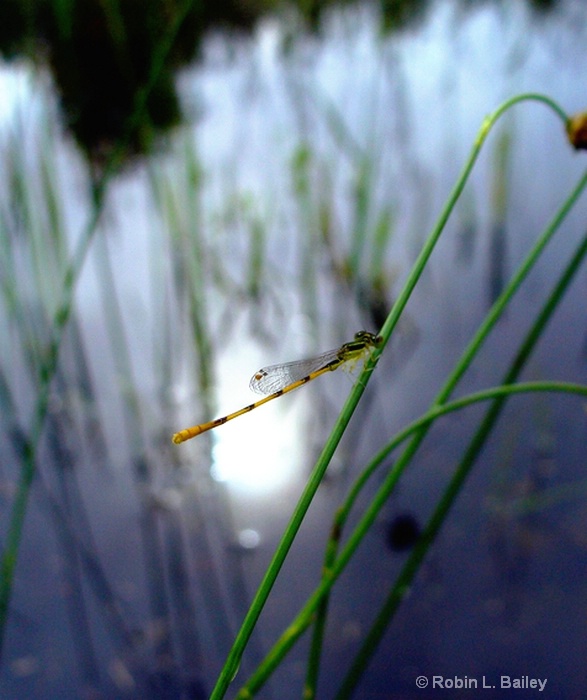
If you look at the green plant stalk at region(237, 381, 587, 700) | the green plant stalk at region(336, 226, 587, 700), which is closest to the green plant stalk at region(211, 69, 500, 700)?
the green plant stalk at region(237, 381, 587, 700)

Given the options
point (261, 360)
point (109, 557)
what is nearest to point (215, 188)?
point (261, 360)

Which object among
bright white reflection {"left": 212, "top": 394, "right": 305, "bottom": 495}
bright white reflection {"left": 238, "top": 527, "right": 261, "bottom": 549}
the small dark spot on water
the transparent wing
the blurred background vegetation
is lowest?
the small dark spot on water

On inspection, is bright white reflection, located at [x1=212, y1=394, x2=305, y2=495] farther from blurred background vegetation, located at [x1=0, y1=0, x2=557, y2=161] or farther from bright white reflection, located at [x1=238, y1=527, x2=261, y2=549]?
blurred background vegetation, located at [x1=0, y1=0, x2=557, y2=161]

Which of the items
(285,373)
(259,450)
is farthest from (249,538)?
(285,373)

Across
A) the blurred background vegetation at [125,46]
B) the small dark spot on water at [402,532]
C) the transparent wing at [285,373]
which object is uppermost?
the blurred background vegetation at [125,46]

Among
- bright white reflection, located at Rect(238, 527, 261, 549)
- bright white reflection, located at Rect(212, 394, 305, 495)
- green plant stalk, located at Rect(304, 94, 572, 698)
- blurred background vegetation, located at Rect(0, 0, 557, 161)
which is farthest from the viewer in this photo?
blurred background vegetation, located at Rect(0, 0, 557, 161)

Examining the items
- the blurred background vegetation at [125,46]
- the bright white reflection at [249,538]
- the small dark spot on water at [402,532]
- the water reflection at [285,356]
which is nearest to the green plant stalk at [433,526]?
the water reflection at [285,356]

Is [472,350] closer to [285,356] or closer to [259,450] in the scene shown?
[259,450]

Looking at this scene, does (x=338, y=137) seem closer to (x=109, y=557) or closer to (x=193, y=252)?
(x=193, y=252)

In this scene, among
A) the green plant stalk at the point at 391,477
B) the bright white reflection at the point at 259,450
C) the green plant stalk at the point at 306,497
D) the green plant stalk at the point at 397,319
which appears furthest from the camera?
the bright white reflection at the point at 259,450

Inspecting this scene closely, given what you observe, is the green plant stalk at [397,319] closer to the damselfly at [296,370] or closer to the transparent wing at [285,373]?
the damselfly at [296,370]

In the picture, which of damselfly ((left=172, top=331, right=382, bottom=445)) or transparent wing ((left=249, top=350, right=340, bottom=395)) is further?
transparent wing ((left=249, top=350, right=340, bottom=395))
